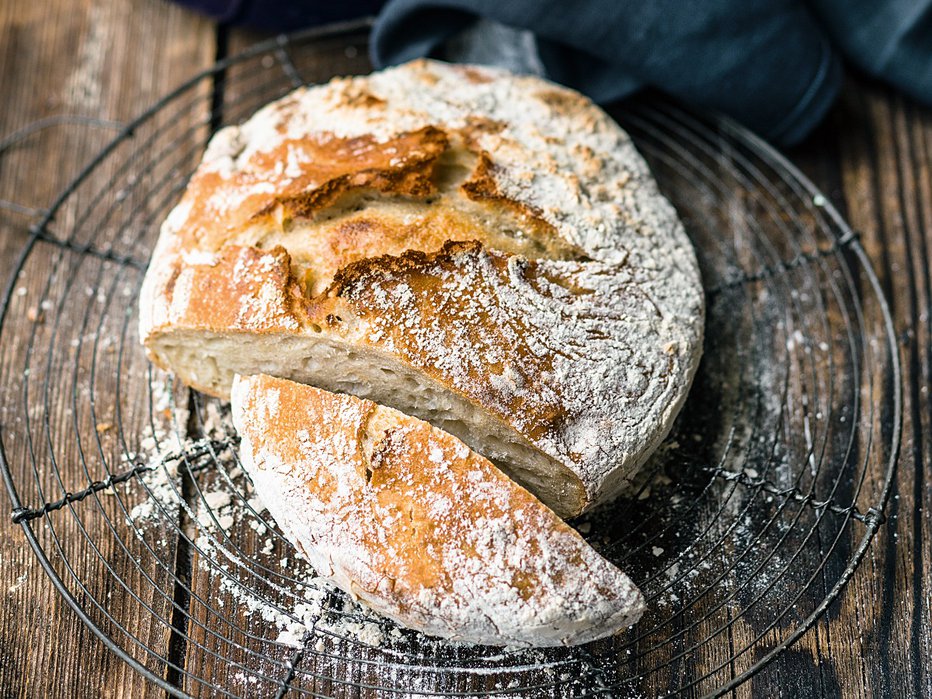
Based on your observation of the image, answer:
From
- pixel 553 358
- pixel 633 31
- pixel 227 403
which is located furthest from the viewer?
pixel 633 31

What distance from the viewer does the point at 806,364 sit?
9.79 feet

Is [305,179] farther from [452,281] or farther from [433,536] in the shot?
[433,536]

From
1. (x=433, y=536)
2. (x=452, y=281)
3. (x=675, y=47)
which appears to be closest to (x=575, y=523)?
(x=433, y=536)

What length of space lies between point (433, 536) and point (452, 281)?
66 centimetres

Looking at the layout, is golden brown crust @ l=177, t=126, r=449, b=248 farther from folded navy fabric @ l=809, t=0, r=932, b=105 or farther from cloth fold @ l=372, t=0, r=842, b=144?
folded navy fabric @ l=809, t=0, r=932, b=105

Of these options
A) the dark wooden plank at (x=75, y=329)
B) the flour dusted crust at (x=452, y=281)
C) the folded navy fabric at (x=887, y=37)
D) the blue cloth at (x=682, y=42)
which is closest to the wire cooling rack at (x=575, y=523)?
the dark wooden plank at (x=75, y=329)

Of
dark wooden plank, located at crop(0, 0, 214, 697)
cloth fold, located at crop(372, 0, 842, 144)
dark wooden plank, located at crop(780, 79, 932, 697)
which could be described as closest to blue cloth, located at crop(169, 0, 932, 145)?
cloth fold, located at crop(372, 0, 842, 144)

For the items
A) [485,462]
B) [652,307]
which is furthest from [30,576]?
[652,307]

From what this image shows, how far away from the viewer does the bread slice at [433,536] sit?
2.15 metres

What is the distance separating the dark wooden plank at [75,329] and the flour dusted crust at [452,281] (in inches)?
18.7

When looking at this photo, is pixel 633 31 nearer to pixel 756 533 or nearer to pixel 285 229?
pixel 285 229

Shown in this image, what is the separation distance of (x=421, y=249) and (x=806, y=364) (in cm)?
139

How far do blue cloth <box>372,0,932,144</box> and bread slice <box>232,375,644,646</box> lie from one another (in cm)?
159

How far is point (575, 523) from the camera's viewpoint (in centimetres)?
263
